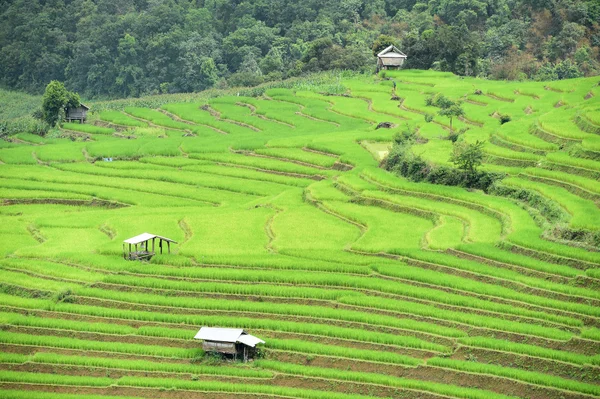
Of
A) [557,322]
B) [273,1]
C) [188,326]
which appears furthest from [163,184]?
[273,1]

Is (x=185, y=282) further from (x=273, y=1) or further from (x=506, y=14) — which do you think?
(x=273, y=1)

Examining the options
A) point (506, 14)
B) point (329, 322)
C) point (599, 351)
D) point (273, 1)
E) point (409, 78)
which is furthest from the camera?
point (273, 1)

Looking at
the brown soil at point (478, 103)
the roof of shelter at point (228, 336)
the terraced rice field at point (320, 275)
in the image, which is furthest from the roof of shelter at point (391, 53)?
the roof of shelter at point (228, 336)

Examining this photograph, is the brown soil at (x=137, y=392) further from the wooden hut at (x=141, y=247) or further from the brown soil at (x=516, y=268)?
the brown soil at (x=516, y=268)

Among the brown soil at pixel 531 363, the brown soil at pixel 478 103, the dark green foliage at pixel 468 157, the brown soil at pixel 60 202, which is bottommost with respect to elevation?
the brown soil at pixel 60 202

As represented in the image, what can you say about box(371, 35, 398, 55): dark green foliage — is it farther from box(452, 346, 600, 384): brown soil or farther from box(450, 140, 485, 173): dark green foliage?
box(452, 346, 600, 384): brown soil

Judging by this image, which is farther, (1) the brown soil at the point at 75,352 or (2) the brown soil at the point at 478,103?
(2) the brown soil at the point at 478,103

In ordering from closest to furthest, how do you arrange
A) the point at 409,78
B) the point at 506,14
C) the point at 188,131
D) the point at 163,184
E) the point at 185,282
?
the point at 185,282 < the point at 163,184 < the point at 188,131 < the point at 409,78 < the point at 506,14

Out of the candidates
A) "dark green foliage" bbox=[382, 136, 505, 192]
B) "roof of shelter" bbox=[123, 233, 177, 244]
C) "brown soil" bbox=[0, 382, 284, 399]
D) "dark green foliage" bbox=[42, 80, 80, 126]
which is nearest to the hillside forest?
"dark green foliage" bbox=[42, 80, 80, 126]
